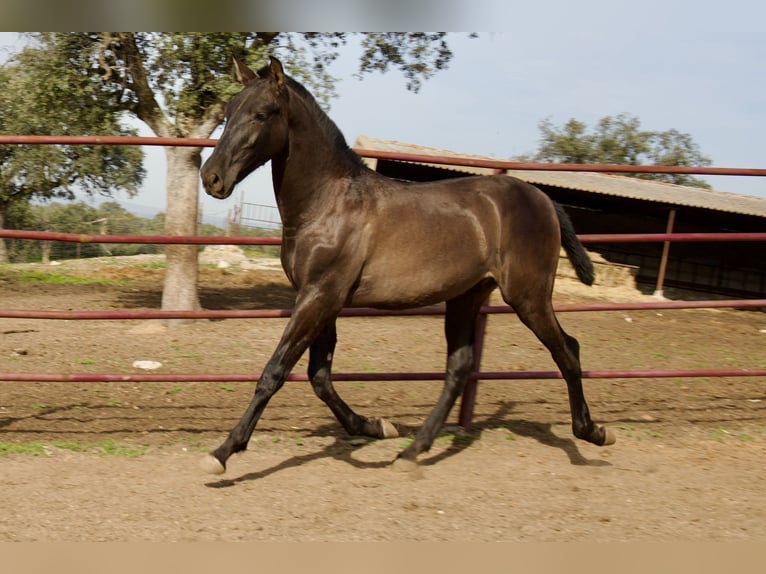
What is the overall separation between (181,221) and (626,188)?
10079mm

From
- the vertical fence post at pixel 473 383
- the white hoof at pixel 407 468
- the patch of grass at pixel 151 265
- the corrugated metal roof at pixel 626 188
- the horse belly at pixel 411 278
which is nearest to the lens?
the horse belly at pixel 411 278

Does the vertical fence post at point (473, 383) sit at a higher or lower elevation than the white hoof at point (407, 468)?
higher

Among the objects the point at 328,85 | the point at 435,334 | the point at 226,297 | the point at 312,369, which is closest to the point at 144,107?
the point at 328,85

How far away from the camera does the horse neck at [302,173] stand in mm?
4000

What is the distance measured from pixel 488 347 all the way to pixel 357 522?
530 cm

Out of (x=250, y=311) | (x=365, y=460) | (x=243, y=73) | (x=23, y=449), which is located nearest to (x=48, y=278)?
(x=23, y=449)

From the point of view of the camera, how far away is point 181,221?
32.0 feet

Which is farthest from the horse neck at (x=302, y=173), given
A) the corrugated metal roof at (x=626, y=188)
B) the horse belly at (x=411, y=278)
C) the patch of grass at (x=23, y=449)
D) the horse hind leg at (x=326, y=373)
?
the corrugated metal roof at (x=626, y=188)

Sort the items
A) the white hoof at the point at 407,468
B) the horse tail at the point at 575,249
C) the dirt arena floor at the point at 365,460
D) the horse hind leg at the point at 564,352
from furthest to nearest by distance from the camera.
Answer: the horse tail at the point at 575,249, the horse hind leg at the point at 564,352, the white hoof at the point at 407,468, the dirt arena floor at the point at 365,460

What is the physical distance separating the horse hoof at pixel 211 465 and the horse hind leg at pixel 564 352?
1763 millimetres

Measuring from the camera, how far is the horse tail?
466 centimetres

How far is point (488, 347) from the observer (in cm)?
862

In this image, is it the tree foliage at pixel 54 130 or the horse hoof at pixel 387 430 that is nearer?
the horse hoof at pixel 387 430

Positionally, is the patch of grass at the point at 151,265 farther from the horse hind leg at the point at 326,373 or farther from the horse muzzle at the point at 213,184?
the horse muzzle at the point at 213,184
